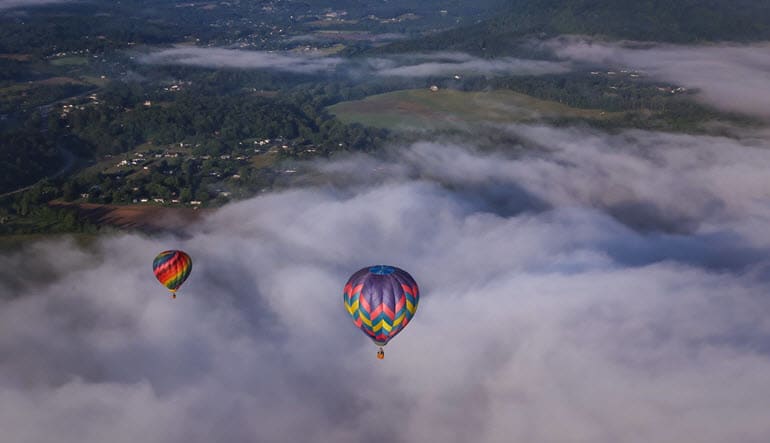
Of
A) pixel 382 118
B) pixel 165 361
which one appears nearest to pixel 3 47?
pixel 382 118

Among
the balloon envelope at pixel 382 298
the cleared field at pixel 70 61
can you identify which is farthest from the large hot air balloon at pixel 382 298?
the cleared field at pixel 70 61

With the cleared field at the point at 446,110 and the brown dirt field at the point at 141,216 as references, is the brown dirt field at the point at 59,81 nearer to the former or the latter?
the cleared field at the point at 446,110

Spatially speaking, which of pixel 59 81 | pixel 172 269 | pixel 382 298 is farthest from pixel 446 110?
pixel 382 298

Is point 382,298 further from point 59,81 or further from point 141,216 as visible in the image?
point 59,81

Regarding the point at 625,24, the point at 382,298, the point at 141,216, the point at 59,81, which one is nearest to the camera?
the point at 382,298

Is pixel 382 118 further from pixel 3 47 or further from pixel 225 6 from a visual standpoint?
pixel 225 6

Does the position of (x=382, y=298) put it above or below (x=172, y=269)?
above
